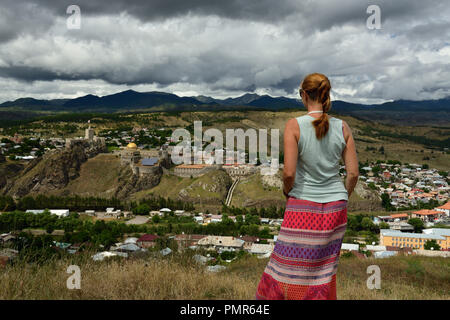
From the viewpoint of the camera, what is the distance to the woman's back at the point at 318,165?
2721 millimetres

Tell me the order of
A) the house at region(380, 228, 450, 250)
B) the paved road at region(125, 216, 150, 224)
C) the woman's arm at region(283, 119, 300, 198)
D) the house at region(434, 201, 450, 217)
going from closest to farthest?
the woman's arm at region(283, 119, 300, 198), the house at region(380, 228, 450, 250), the paved road at region(125, 216, 150, 224), the house at region(434, 201, 450, 217)

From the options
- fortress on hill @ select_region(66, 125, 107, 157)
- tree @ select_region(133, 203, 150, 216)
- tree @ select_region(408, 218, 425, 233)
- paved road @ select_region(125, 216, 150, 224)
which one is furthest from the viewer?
fortress on hill @ select_region(66, 125, 107, 157)

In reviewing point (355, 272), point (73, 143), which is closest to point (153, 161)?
point (73, 143)

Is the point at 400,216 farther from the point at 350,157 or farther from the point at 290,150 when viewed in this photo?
the point at 290,150

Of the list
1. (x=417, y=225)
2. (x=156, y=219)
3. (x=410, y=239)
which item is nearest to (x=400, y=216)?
(x=417, y=225)

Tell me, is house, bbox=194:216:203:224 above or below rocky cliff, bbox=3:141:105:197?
below

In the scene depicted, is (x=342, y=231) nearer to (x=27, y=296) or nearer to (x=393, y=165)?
(x=27, y=296)

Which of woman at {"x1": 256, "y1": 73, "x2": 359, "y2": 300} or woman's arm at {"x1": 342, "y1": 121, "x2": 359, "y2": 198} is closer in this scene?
woman at {"x1": 256, "y1": 73, "x2": 359, "y2": 300}

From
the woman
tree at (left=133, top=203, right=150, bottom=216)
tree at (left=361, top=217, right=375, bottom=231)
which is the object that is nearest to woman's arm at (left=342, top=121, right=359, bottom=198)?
the woman

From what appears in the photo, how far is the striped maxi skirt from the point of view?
106 inches

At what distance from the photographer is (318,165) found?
2748 mm

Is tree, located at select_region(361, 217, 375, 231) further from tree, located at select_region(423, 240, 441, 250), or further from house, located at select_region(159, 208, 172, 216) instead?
house, located at select_region(159, 208, 172, 216)
